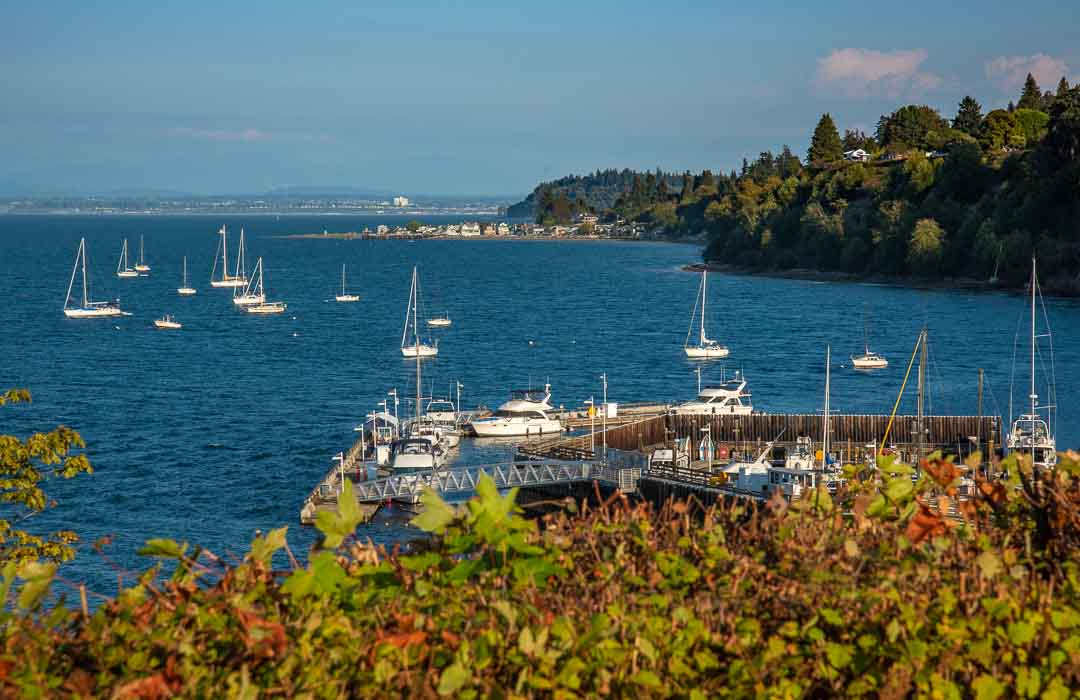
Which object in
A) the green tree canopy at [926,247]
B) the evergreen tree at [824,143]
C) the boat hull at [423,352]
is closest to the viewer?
the boat hull at [423,352]

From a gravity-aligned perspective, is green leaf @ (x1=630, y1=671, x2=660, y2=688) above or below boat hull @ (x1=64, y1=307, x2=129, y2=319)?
above

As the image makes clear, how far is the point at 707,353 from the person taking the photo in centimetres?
6725

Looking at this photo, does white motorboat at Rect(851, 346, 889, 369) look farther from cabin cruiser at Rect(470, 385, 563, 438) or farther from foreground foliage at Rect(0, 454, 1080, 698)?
foreground foliage at Rect(0, 454, 1080, 698)

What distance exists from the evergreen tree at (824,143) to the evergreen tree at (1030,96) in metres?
22.8

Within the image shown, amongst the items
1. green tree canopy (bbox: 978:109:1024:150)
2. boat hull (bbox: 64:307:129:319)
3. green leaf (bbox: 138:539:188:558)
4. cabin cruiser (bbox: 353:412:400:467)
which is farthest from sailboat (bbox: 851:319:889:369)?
green tree canopy (bbox: 978:109:1024:150)

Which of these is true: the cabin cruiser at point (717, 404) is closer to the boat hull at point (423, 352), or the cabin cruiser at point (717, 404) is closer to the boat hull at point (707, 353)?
the boat hull at point (707, 353)

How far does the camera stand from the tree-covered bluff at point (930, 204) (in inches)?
3807

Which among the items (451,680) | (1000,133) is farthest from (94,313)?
(451,680)

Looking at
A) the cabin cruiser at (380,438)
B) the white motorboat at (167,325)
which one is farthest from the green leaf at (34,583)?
the white motorboat at (167,325)

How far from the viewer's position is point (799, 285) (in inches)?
4446

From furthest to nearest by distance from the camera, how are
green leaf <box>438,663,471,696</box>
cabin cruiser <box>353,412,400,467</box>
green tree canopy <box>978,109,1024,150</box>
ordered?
green tree canopy <box>978,109,1024,150</box> < cabin cruiser <box>353,412,400,467</box> < green leaf <box>438,663,471,696</box>

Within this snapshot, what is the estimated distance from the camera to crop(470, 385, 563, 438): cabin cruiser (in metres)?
40.8

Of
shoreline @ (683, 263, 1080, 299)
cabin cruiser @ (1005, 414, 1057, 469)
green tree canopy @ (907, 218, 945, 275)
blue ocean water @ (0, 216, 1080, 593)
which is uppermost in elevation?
green tree canopy @ (907, 218, 945, 275)

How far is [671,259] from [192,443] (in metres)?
127
